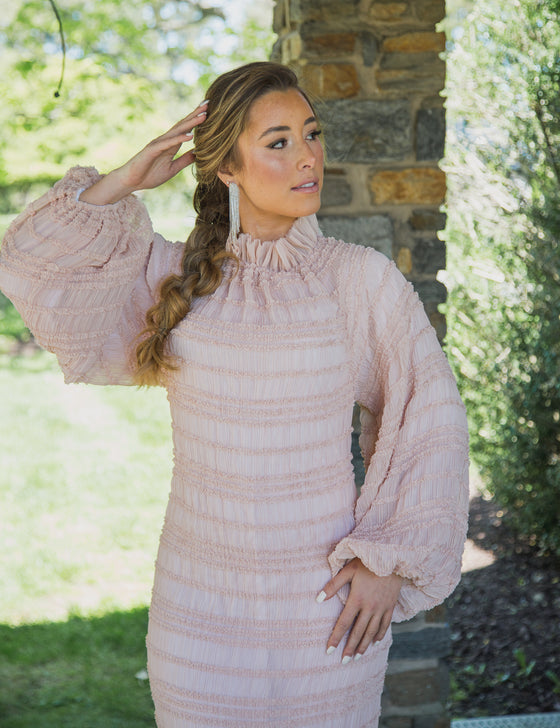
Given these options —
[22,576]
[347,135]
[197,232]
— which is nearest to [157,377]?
[197,232]

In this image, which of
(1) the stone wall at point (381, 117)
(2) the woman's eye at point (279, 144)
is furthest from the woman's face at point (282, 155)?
(1) the stone wall at point (381, 117)

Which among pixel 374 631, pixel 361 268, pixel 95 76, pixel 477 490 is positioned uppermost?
pixel 95 76

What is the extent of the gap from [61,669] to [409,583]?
274 centimetres

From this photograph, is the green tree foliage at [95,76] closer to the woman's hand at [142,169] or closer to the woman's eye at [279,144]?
the woman's hand at [142,169]

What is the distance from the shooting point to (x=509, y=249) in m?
4.59

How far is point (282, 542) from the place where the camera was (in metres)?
1.76

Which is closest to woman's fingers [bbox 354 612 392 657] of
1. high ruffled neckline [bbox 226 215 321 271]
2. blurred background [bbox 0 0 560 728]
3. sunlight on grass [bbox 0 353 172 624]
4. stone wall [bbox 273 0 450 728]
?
high ruffled neckline [bbox 226 215 321 271]

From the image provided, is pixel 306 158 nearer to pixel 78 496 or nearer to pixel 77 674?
pixel 77 674

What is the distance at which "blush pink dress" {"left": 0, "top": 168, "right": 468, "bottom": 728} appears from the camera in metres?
1.74

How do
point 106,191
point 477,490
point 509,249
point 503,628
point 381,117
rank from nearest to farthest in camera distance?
1. point 106,191
2. point 381,117
3. point 503,628
4. point 509,249
5. point 477,490

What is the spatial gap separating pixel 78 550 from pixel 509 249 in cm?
308

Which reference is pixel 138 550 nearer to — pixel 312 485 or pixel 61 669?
pixel 61 669

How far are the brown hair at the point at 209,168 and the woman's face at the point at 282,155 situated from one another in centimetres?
3

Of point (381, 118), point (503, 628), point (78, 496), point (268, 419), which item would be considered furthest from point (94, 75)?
point (268, 419)
